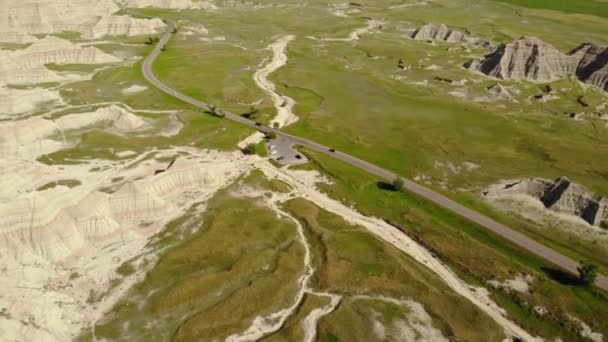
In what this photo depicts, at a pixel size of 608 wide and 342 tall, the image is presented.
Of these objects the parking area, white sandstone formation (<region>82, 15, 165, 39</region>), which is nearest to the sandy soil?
the parking area

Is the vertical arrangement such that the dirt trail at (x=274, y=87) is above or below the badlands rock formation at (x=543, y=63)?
below

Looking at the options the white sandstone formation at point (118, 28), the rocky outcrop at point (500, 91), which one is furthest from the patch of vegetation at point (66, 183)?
the white sandstone formation at point (118, 28)

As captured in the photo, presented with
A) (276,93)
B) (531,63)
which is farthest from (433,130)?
(531,63)

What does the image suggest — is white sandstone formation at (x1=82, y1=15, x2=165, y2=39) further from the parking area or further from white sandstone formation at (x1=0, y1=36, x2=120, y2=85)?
the parking area

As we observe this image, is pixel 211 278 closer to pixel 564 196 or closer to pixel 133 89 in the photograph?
pixel 564 196

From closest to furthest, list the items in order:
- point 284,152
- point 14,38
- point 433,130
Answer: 1. point 284,152
2. point 433,130
3. point 14,38

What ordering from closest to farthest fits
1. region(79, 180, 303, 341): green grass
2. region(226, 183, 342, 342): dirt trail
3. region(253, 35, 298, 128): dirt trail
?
1. region(226, 183, 342, 342): dirt trail
2. region(79, 180, 303, 341): green grass
3. region(253, 35, 298, 128): dirt trail

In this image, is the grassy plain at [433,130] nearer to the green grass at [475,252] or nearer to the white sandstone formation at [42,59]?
the green grass at [475,252]
